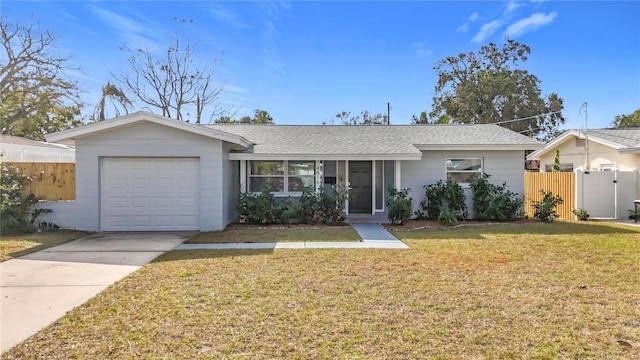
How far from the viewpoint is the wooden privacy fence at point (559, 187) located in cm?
1382

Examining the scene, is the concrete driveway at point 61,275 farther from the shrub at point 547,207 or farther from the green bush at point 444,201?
the shrub at point 547,207

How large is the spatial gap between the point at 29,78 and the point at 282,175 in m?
21.4

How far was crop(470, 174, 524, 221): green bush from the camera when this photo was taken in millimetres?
12383

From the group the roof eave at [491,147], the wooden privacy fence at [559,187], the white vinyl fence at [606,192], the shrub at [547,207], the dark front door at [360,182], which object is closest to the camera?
the shrub at [547,207]

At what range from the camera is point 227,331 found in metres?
3.77

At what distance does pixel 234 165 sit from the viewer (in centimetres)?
1270

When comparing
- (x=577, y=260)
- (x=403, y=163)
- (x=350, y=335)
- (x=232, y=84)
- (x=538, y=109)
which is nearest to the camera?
(x=350, y=335)

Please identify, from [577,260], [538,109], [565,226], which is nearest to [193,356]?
[577,260]

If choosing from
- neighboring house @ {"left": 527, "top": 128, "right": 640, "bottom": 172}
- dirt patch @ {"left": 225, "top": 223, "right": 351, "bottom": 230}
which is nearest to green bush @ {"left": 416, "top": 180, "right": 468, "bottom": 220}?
dirt patch @ {"left": 225, "top": 223, "right": 351, "bottom": 230}

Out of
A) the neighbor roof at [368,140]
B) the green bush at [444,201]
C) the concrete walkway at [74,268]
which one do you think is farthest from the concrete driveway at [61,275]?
the green bush at [444,201]

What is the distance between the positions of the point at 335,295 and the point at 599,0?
1403 centimetres

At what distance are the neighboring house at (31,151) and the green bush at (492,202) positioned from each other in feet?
59.5

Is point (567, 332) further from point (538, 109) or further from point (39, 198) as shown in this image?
point (538, 109)

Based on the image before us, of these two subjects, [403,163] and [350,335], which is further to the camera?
[403,163]
